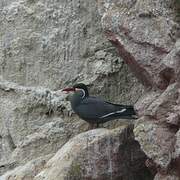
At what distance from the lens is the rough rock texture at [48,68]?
433 inches

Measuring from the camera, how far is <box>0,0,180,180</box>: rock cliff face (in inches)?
374

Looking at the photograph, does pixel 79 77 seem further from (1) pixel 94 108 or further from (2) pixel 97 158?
(2) pixel 97 158

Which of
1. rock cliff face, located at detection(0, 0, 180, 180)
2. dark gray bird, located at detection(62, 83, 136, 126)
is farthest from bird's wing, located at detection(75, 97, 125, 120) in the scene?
rock cliff face, located at detection(0, 0, 180, 180)

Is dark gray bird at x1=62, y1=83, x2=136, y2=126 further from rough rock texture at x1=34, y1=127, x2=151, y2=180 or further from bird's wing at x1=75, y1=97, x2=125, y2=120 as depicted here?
rough rock texture at x1=34, y1=127, x2=151, y2=180

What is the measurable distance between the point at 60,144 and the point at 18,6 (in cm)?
216

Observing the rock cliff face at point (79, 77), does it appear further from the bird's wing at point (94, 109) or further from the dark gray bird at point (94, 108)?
the bird's wing at point (94, 109)

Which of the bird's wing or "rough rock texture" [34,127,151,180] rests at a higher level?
the bird's wing

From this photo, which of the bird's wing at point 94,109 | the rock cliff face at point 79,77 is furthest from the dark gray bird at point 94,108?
the rock cliff face at point 79,77

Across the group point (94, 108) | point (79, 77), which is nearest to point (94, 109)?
point (94, 108)

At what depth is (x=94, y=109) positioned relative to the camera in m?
10.2

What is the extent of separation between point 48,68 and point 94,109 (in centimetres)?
134

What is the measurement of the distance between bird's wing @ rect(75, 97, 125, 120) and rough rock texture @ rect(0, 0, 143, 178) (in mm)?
582

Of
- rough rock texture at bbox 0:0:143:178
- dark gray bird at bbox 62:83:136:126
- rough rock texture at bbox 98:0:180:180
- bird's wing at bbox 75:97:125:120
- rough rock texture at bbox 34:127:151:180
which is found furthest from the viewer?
rough rock texture at bbox 0:0:143:178

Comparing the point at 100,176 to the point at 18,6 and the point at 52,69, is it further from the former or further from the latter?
the point at 18,6
